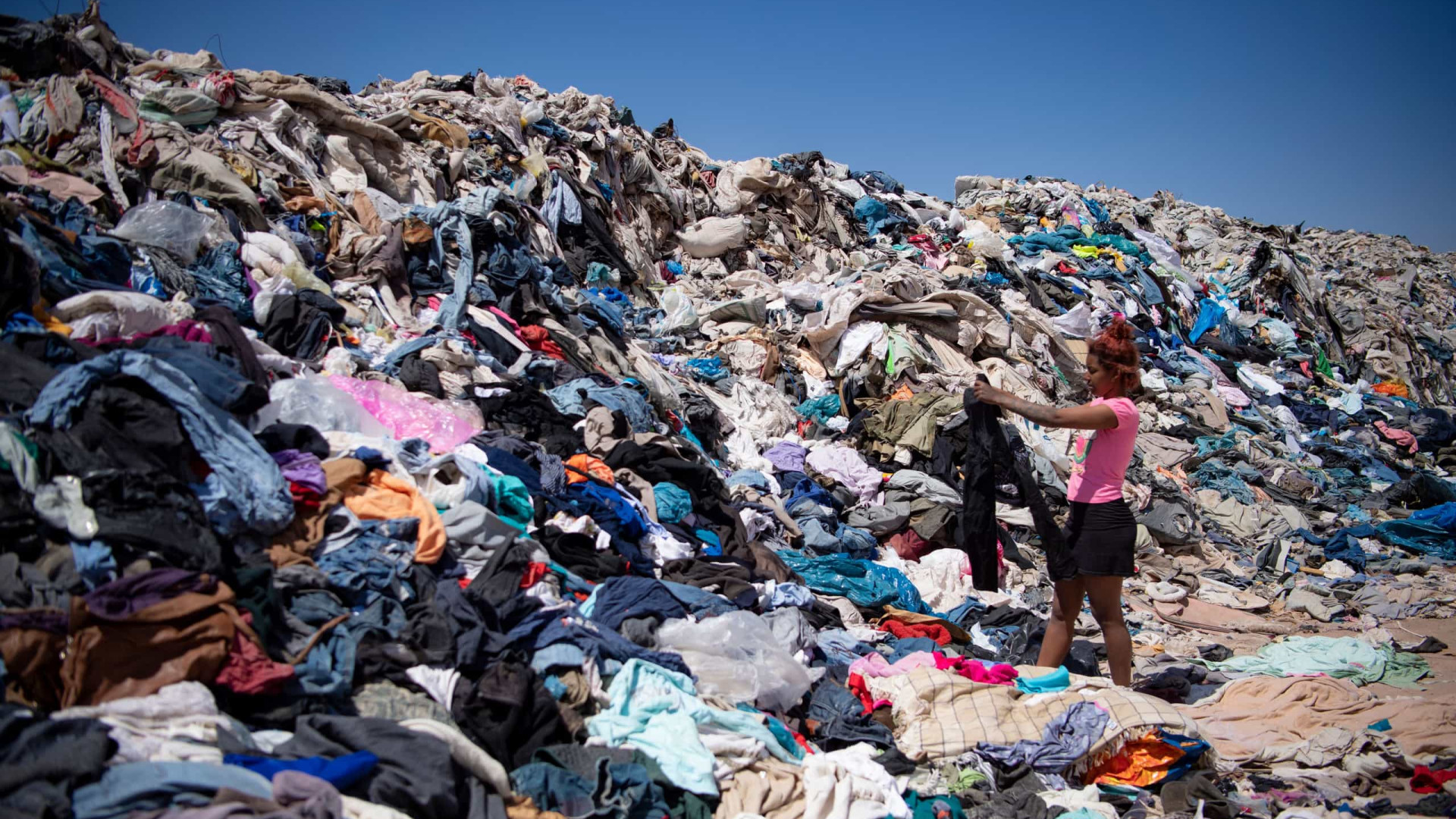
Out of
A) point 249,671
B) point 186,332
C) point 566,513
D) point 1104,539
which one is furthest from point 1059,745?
point 186,332

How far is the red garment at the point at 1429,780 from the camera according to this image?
302 cm

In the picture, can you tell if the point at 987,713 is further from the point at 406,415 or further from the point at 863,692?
the point at 406,415

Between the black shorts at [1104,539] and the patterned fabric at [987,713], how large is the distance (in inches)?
20.4

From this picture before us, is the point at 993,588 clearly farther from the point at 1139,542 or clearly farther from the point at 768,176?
the point at 768,176

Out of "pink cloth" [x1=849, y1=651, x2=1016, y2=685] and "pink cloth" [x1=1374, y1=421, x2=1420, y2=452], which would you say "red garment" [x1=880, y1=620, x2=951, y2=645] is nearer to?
"pink cloth" [x1=849, y1=651, x2=1016, y2=685]

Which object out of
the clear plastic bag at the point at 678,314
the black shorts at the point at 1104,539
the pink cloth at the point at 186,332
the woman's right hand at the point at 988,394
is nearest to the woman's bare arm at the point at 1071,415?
the woman's right hand at the point at 988,394

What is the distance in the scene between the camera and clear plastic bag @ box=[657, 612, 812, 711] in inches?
131

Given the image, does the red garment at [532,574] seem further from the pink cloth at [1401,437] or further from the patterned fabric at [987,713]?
the pink cloth at [1401,437]

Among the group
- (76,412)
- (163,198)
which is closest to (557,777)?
(76,412)

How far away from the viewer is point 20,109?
16.5 ft

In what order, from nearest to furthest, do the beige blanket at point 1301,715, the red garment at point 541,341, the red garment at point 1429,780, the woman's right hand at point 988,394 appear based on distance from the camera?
the red garment at point 1429,780
the beige blanket at point 1301,715
the woman's right hand at point 988,394
the red garment at point 541,341

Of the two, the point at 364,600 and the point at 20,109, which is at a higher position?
the point at 20,109

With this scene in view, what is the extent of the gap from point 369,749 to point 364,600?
816 mm

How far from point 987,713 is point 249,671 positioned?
274cm
